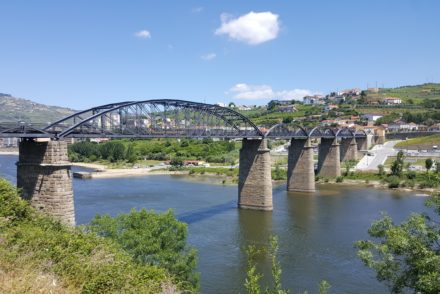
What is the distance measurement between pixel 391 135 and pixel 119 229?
91.6 meters

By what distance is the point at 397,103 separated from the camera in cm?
13638

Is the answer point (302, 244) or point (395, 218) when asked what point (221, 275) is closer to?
point (302, 244)

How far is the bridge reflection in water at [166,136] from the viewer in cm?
1975

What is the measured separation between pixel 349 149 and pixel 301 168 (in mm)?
26132

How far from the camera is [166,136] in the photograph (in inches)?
1283

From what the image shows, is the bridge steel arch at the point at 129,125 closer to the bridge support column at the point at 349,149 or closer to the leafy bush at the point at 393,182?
the leafy bush at the point at 393,182

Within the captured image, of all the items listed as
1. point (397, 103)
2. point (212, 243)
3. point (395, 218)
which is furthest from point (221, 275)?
point (397, 103)

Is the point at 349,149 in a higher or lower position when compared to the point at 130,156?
higher

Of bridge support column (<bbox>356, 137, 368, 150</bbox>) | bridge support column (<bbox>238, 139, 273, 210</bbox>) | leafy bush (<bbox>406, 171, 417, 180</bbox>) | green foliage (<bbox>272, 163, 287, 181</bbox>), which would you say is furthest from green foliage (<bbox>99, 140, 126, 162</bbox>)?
leafy bush (<bbox>406, 171, 417, 180</bbox>)

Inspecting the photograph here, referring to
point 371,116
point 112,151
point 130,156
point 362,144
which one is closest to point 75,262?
point 362,144

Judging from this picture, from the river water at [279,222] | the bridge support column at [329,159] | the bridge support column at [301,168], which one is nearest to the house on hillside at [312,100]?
the bridge support column at [329,159]

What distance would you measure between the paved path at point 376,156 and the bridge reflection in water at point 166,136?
251 centimetres

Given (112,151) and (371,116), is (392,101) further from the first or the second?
(112,151)

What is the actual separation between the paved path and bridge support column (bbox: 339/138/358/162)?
171 centimetres
